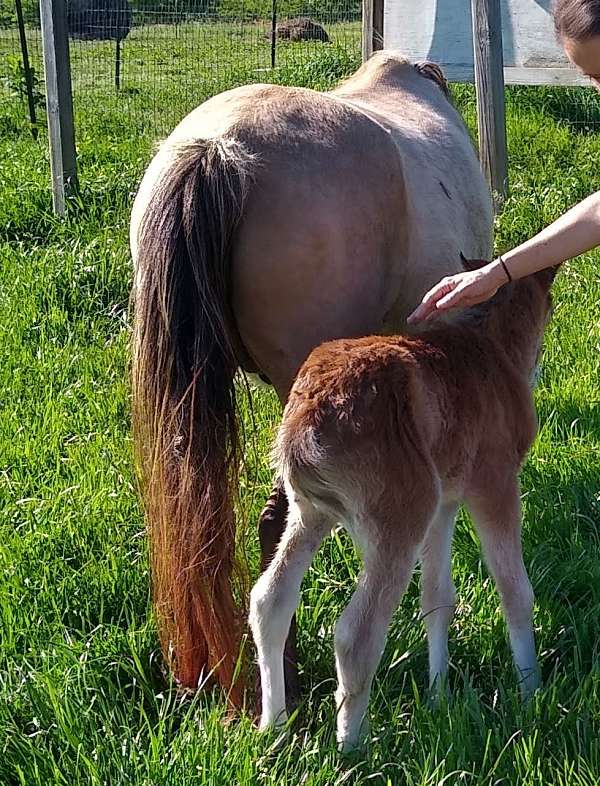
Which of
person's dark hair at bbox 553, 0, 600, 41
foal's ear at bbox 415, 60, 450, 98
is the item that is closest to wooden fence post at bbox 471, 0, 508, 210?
foal's ear at bbox 415, 60, 450, 98

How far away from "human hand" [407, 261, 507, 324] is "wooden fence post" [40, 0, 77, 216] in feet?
14.2

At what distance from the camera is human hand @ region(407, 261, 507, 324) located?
2549 millimetres

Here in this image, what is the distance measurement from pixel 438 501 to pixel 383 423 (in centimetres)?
24

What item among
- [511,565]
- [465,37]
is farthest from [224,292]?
[465,37]

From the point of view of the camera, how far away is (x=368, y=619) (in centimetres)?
224

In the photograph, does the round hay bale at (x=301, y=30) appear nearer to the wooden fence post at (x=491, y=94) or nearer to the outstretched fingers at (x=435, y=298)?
the wooden fence post at (x=491, y=94)

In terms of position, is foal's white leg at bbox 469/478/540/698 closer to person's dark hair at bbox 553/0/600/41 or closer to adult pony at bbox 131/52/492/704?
adult pony at bbox 131/52/492/704

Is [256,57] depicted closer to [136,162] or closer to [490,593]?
[136,162]

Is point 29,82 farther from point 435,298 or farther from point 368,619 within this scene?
A: point 368,619

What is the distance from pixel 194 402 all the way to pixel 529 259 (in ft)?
3.08

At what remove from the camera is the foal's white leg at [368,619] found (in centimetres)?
224

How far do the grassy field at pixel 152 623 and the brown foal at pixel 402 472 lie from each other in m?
0.15

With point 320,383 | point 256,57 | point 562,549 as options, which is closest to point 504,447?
point 320,383

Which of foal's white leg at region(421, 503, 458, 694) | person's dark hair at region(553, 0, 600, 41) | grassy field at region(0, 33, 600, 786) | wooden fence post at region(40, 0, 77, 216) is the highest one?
person's dark hair at region(553, 0, 600, 41)
